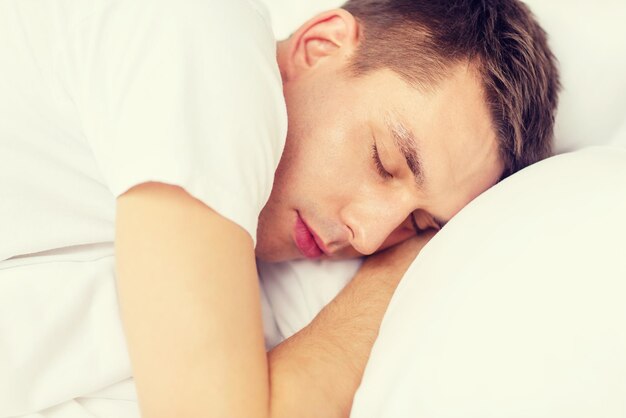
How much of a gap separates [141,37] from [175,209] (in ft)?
0.71

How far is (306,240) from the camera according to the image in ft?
3.47

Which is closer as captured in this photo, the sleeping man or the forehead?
the sleeping man

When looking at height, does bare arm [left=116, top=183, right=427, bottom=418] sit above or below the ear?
below

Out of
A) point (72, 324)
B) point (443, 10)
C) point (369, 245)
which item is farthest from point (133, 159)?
point (443, 10)

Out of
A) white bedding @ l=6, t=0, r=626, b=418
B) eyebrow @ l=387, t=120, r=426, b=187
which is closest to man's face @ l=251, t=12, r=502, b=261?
eyebrow @ l=387, t=120, r=426, b=187

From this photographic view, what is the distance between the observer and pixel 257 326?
2.42 ft

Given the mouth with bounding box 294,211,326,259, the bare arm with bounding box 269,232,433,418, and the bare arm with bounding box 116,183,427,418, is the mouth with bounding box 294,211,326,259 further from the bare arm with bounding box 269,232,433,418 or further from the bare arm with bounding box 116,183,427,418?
the bare arm with bounding box 116,183,427,418

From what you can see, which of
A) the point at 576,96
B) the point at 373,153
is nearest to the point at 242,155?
the point at 373,153

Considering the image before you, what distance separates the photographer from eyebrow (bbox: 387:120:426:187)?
94 cm

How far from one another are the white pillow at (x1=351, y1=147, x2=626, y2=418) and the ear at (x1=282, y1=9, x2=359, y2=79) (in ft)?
1.34

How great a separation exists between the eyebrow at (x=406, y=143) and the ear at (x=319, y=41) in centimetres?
19

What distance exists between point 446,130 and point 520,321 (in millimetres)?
366

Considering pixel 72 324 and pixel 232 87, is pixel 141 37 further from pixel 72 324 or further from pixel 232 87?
pixel 72 324

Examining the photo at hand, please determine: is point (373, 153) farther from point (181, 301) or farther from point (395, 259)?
point (181, 301)
